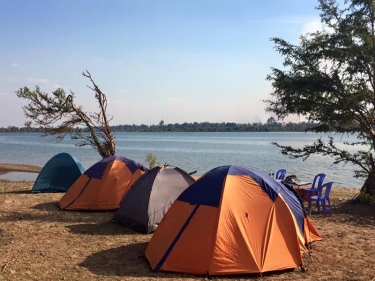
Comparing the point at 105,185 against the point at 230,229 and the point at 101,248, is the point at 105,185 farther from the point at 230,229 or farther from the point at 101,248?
the point at 230,229

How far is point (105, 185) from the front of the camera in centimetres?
1120

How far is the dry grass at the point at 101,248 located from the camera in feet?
20.0

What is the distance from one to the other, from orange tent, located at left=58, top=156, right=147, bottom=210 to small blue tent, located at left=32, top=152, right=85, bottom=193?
311 cm

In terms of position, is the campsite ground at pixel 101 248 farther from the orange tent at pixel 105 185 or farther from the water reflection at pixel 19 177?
the water reflection at pixel 19 177

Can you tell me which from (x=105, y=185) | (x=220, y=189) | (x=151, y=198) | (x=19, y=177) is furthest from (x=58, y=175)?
(x=19, y=177)

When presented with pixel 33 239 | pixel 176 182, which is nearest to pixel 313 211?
pixel 176 182

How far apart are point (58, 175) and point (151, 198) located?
279 inches

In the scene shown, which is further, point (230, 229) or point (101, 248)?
point (101, 248)

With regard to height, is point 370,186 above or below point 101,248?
above

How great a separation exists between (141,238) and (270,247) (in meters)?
3.06

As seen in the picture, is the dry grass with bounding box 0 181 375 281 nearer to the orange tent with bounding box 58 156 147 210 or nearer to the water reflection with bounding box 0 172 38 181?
the orange tent with bounding box 58 156 147 210

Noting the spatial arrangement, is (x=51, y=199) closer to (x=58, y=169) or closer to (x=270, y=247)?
(x=58, y=169)

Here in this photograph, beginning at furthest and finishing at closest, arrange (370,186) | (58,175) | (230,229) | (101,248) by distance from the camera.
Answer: (58,175) < (370,186) < (101,248) < (230,229)

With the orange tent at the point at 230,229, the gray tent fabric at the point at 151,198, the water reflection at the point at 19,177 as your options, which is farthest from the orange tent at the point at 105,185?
the water reflection at the point at 19,177
